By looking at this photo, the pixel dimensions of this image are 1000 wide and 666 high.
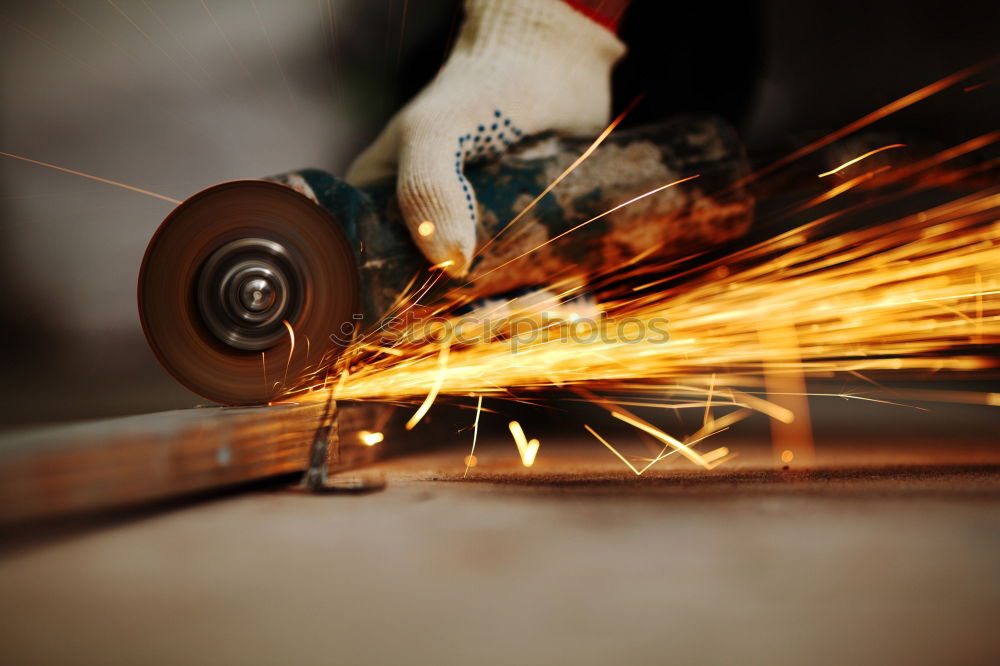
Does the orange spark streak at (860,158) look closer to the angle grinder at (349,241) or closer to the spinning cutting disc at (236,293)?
the angle grinder at (349,241)

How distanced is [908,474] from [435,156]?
41.7 inches

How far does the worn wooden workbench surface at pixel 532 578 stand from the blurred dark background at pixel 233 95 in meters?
0.96

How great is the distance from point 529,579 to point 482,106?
3.64ft

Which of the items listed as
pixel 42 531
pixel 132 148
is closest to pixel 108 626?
pixel 42 531

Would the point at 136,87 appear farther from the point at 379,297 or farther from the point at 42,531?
the point at 42,531

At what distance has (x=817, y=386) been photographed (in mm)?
Answer: 1688

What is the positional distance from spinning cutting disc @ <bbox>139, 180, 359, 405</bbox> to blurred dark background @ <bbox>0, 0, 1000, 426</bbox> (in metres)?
0.49

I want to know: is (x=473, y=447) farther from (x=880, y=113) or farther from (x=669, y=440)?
(x=880, y=113)

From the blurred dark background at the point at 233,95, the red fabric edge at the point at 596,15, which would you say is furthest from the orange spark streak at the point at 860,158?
the red fabric edge at the point at 596,15

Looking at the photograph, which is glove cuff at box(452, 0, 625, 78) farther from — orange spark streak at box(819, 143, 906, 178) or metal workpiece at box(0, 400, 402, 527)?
metal workpiece at box(0, 400, 402, 527)

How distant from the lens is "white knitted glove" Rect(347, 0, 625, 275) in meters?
1.18

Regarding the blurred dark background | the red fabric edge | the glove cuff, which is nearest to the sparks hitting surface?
the blurred dark background

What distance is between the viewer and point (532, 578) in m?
0.53

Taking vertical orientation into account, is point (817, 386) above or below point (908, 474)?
above
